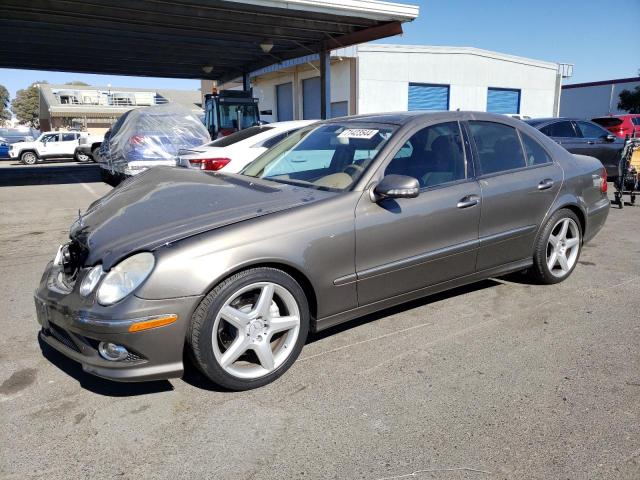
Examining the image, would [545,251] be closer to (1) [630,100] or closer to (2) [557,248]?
(2) [557,248]

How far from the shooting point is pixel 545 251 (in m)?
4.49

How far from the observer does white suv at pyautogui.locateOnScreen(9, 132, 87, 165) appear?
25.6 metres

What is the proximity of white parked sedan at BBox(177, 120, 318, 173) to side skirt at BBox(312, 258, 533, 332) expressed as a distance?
4145mm

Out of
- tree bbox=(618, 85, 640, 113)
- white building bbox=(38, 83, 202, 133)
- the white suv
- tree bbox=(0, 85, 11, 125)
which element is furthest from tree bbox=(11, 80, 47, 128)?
tree bbox=(618, 85, 640, 113)

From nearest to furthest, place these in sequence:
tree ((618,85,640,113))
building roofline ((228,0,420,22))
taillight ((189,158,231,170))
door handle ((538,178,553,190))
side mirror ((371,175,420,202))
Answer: side mirror ((371,175,420,202)) < door handle ((538,178,553,190)) < taillight ((189,158,231,170)) < building roofline ((228,0,420,22)) < tree ((618,85,640,113))

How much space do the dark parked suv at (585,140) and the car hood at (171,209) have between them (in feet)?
31.6

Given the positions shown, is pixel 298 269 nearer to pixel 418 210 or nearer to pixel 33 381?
pixel 418 210

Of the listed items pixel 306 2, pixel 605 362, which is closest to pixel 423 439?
pixel 605 362

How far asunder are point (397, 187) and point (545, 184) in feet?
5.98

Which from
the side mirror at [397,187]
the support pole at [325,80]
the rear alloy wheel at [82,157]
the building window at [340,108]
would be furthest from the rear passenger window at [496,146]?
the rear alloy wheel at [82,157]

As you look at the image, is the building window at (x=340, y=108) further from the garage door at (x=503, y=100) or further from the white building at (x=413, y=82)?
the garage door at (x=503, y=100)

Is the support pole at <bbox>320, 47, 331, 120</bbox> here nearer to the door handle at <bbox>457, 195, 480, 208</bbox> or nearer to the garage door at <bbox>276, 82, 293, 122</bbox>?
the door handle at <bbox>457, 195, 480, 208</bbox>

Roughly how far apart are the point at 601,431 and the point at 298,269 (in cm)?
177

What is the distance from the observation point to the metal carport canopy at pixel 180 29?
11.7 metres
